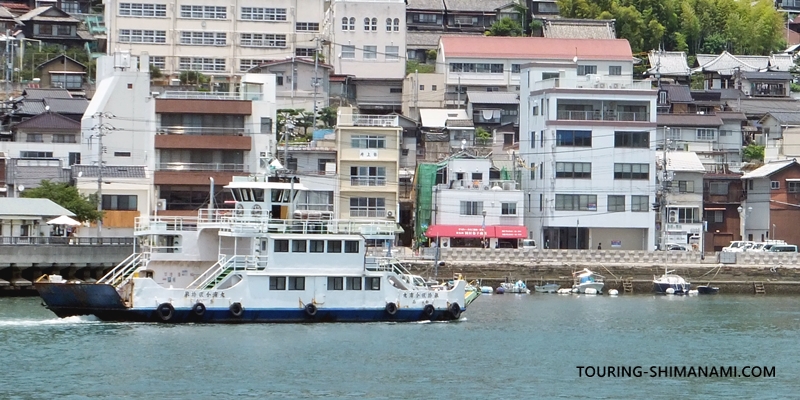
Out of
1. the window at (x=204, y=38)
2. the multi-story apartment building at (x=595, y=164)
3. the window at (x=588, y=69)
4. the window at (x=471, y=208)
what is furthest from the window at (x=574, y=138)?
the window at (x=204, y=38)

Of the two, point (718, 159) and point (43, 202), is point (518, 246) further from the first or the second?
point (43, 202)

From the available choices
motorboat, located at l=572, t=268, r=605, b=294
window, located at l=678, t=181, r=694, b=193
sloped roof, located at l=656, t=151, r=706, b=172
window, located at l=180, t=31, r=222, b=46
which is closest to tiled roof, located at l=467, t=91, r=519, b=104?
sloped roof, located at l=656, t=151, r=706, b=172

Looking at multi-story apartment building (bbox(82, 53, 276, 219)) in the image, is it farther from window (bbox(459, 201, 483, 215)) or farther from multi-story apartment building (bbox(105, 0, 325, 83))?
multi-story apartment building (bbox(105, 0, 325, 83))

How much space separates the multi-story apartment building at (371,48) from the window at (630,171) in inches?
866

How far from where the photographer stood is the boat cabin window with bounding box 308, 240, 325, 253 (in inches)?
1916

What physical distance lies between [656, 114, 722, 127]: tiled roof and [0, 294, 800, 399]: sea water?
3604 centimetres

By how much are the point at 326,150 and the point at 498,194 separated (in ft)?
30.3

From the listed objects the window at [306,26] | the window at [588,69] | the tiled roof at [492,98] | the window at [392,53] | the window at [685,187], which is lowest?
the window at [685,187]

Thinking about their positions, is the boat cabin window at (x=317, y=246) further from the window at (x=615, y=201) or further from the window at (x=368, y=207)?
the window at (x=615, y=201)

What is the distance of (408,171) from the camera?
8519 cm

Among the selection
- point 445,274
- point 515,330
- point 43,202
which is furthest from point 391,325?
point 43,202

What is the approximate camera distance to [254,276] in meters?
48.3

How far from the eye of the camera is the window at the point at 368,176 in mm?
77812

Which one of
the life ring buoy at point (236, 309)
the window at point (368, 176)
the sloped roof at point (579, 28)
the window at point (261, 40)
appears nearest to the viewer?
the life ring buoy at point (236, 309)
